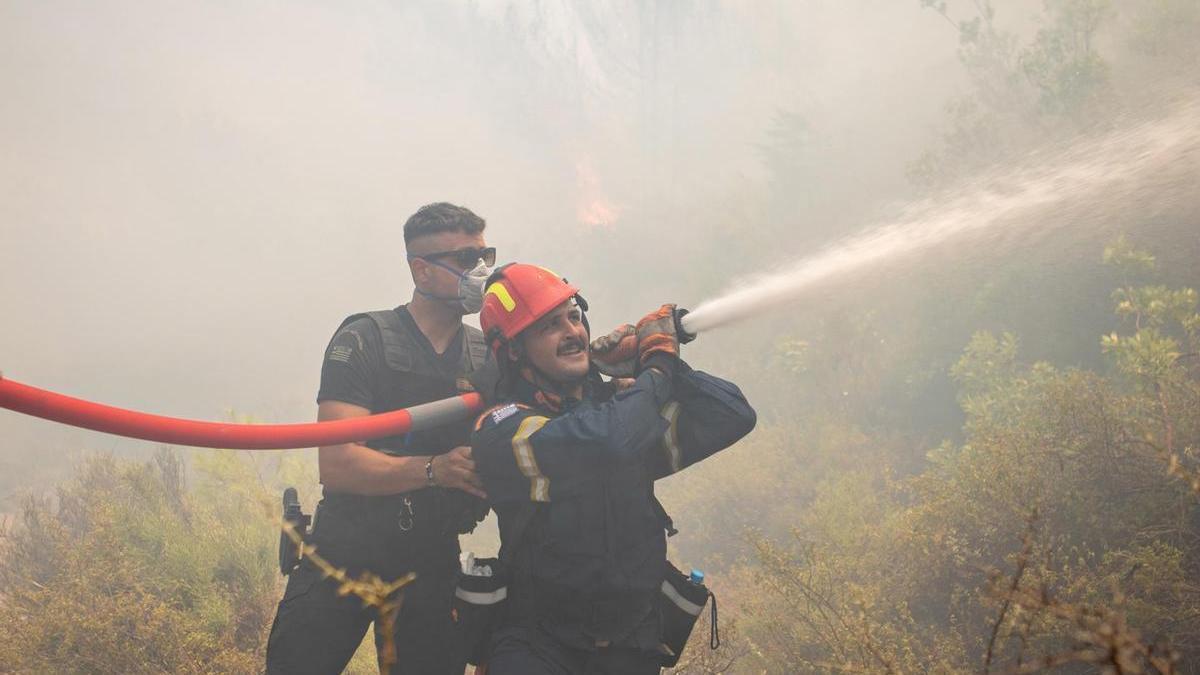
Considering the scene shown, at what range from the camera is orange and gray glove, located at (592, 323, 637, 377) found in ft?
9.34

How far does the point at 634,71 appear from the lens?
2387 inches

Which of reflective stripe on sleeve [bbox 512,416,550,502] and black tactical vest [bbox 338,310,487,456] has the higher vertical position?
black tactical vest [bbox 338,310,487,456]

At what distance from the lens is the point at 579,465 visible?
92.4 inches

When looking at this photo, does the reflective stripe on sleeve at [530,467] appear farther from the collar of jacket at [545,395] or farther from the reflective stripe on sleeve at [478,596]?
the reflective stripe on sleeve at [478,596]

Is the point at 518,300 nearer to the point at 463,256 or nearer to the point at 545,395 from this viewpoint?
the point at 545,395

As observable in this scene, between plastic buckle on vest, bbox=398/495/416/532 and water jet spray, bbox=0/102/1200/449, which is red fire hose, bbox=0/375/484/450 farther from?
plastic buckle on vest, bbox=398/495/416/532

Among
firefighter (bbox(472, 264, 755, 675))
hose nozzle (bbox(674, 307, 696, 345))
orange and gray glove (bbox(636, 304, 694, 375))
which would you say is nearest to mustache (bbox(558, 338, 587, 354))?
firefighter (bbox(472, 264, 755, 675))

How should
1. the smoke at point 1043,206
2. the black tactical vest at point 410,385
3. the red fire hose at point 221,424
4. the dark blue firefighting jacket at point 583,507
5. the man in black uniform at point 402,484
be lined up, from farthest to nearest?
1. the smoke at point 1043,206
2. the black tactical vest at point 410,385
3. the man in black uniform at point 402,484
4. the dark blue firefighting jacket at point 583,507
5. the red fire hose at point 221,424

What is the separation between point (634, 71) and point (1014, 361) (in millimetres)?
57826

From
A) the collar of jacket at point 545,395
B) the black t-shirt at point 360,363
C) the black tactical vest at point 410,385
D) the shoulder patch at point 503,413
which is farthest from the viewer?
the black tactical vest at point 410,385

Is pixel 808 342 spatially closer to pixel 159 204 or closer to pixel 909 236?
pixel 909 236

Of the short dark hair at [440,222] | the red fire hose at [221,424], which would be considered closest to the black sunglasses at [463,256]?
the short dark hair at [440,222]

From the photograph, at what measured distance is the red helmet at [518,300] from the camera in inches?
107

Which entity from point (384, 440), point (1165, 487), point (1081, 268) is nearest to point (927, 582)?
point (1165, 487)
